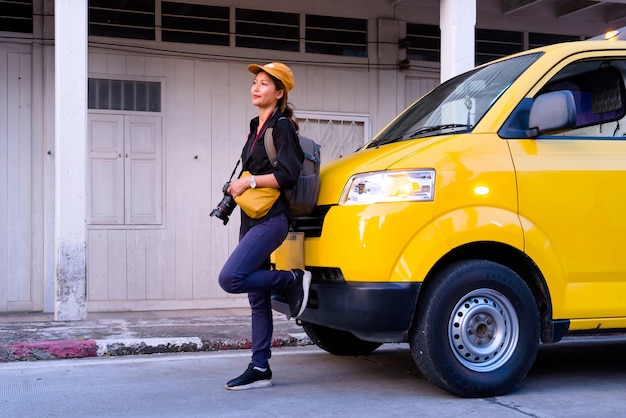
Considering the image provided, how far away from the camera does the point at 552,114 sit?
4.94 m

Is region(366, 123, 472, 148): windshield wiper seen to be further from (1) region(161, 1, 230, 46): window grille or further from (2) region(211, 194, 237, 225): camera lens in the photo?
(1) region(161, 1, 230, 46): window grille

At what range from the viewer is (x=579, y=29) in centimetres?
1158

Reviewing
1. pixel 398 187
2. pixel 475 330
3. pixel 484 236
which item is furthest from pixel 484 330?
pixel 398 187

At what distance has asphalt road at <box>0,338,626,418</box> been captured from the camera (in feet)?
14.9

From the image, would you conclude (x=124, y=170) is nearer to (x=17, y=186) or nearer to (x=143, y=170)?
(x=143, y=170)

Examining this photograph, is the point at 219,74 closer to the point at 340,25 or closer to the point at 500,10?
the point at 340,25

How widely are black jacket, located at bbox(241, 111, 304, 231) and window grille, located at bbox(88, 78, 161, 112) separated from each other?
4.90m

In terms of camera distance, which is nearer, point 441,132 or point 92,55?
point 441,132

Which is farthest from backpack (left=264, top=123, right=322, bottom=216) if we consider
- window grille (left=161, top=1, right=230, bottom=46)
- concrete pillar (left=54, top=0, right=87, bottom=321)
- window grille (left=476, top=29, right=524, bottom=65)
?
window grille (left=476, top=29, right=524, bottom=65)

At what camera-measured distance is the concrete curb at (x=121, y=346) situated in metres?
6.28

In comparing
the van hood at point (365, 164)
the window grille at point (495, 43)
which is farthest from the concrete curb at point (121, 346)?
the window grille at point (495, 43)

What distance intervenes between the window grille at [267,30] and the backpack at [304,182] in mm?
5440

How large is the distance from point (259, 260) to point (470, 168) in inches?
52.9

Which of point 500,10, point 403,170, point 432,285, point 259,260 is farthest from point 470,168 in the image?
point 500,10
